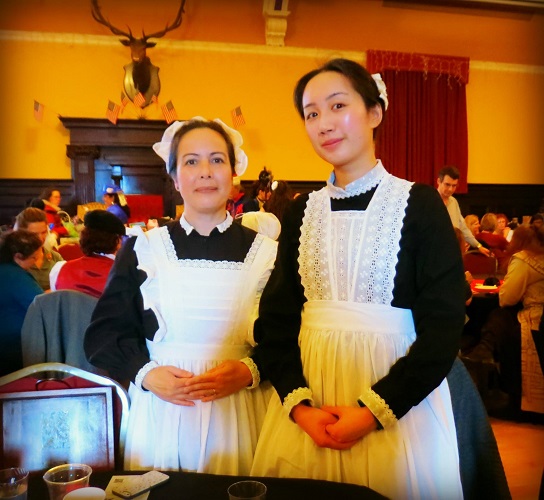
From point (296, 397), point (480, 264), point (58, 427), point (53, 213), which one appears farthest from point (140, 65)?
point (296, 397)

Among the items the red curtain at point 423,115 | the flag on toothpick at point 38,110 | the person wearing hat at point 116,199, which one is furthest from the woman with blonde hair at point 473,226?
the flag on toothpick at point 38,110

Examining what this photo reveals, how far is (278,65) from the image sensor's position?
7512mm

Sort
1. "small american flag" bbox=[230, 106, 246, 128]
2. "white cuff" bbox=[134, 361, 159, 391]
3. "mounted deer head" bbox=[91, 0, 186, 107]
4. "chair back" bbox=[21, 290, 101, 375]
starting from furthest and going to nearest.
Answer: "small american flag" bbox=[230, 106, 246, 128], "mounted deer head" bbox=[91, 0, 186, 107], "chair back" bbox=[21, 290, 101, 375], "white cuff" bbox=[134, 361, 159, 391]

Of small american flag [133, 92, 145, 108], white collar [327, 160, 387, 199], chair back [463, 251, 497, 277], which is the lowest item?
chair back [463, 251, 497, 277]

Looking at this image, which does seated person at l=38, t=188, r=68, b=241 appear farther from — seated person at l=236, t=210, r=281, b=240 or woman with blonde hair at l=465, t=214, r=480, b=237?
woman with blonde hair at l=465, t=214, r=480, b=237

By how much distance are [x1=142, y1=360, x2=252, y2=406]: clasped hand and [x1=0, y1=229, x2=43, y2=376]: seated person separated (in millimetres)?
1251

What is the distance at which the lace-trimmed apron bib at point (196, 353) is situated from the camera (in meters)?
1.31

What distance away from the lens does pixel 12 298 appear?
231 centimetres

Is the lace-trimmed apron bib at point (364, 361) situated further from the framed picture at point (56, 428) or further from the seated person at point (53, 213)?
the seated person at point (53, 213)

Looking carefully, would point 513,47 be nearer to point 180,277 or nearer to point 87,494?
point 180,277

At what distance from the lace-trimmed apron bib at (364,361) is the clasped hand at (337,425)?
2.0 inches

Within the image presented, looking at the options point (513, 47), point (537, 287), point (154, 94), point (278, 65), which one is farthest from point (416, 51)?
point (537, 287)

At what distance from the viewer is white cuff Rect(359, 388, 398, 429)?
1017 mm

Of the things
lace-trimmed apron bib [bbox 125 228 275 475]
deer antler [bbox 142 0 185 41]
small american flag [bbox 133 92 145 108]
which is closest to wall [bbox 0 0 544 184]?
small american flag [bbox 133 92 145 108]
